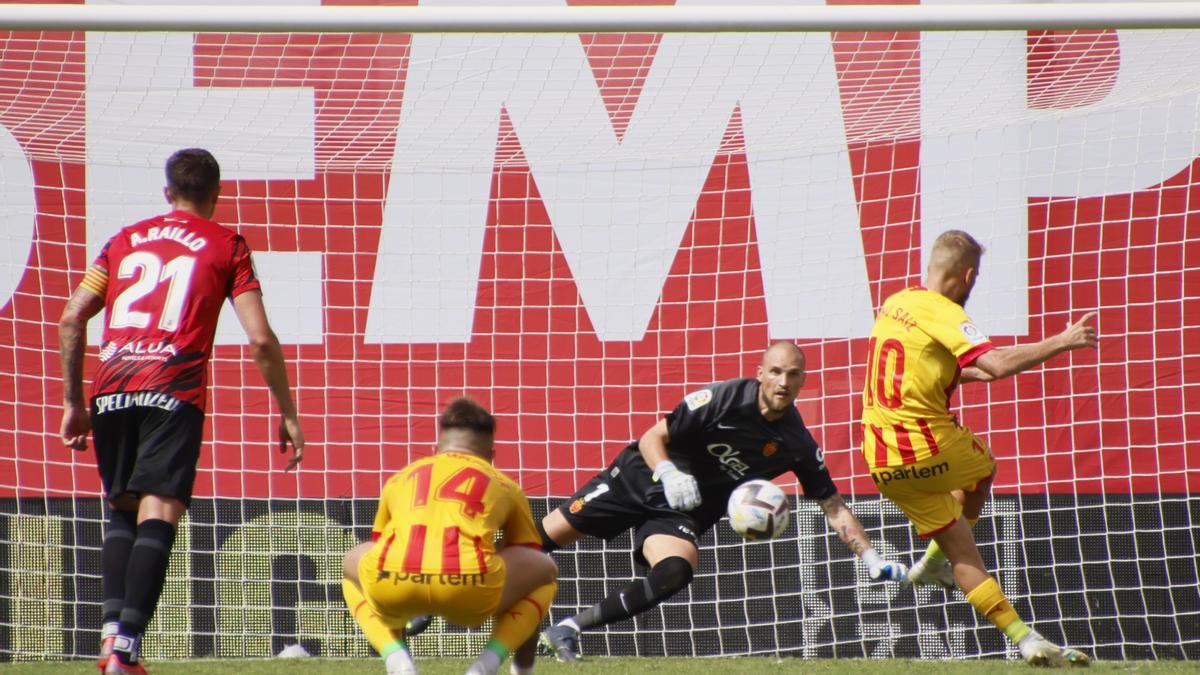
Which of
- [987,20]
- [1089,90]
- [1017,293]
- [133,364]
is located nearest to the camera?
[133,364]

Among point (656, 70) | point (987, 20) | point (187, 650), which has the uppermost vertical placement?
point (656, 70)

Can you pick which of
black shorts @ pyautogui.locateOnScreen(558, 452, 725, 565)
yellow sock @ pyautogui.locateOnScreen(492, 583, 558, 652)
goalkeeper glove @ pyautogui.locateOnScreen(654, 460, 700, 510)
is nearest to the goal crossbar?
goalkeeper glove @ pyautogui.locateOnScreen(654, 460, 700, 510)

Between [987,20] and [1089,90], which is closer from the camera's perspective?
[987,20]

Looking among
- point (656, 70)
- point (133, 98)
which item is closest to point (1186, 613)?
point (656, 70)

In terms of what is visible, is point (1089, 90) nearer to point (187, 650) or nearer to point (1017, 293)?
point (1017, 293)

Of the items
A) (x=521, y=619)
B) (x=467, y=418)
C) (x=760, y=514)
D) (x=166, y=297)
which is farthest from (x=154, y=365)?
(x=760, y=514)

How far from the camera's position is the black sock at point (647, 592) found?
17.1 ft

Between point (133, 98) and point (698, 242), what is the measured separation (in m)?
3.16

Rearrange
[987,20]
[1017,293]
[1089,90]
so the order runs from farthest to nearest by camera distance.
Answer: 1. [1017,293]
2. [1089,90]
3. [987,20]

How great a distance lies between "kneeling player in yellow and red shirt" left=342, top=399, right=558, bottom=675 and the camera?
371 centimetres

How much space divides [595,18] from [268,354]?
1974mm

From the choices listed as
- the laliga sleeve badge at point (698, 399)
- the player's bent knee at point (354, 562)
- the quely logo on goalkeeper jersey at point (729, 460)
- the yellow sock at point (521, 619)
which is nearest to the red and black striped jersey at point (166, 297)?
the player's bent knee at point (354, 562)

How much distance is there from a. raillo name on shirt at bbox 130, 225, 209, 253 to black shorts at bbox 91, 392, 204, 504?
20.1 inches

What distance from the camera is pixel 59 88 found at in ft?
22.0
